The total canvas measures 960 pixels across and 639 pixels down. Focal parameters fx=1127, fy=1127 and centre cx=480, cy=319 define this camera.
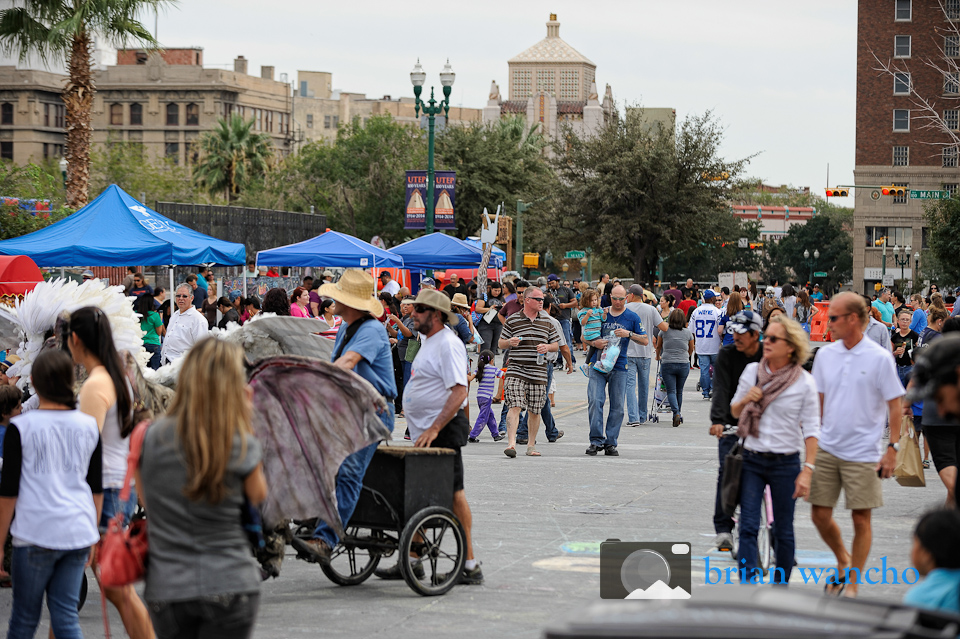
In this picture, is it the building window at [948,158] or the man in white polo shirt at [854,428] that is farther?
the building window at [948,158]

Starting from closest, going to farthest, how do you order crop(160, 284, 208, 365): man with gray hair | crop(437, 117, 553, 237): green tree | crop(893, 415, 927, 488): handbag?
crop(893, 415, 927, 488): handbag < crop(160, 284, 208, 365): man with gray hair < crop(437, 117, 553, 237): green tree

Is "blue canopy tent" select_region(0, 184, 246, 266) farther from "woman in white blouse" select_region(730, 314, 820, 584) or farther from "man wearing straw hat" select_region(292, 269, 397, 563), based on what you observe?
"woman in white blouse" select_region(730, 314, 820, 584)

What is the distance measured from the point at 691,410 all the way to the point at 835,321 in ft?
40.6

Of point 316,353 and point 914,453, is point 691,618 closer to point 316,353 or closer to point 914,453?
point 316,353

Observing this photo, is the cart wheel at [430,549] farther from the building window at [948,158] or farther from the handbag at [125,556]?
the building window at [948,158]

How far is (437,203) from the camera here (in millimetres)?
34125

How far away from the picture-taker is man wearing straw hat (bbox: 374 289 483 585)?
7.44m

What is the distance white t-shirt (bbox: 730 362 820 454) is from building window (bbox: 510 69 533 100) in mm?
178054

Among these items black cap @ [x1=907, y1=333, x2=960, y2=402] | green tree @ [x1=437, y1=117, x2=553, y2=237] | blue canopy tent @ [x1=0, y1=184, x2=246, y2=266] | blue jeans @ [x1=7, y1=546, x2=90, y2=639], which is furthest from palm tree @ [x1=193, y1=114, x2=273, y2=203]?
black cap @ [x1=907, y1=333, x2=960, y2=402]

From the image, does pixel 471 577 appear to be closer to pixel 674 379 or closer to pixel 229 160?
pixel 674 379

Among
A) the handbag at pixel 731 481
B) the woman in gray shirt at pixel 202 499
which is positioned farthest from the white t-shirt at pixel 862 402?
the woman in gray shirt at pixel 202 499

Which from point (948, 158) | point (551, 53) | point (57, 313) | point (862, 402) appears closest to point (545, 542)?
point (862, 402)

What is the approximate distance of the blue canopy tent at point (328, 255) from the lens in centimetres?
2311

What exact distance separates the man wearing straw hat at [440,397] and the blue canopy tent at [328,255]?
15382 mm
